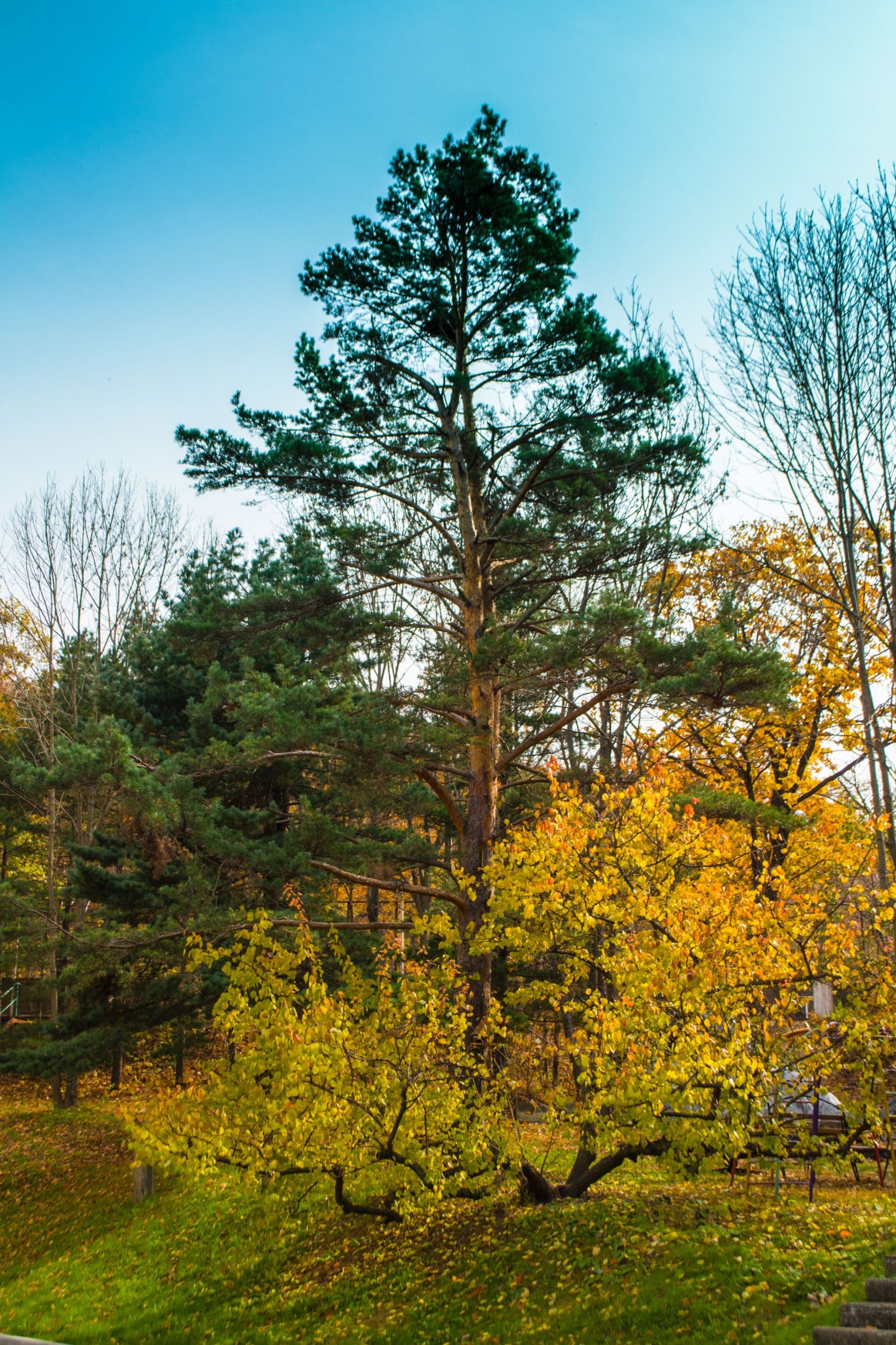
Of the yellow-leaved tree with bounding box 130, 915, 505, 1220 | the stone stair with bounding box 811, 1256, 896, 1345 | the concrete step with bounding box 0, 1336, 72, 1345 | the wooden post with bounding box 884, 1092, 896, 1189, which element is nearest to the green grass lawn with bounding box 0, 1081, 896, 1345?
the stone stair with bounding box 811, 1256, 896, 1345

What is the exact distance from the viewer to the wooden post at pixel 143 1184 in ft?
36.6

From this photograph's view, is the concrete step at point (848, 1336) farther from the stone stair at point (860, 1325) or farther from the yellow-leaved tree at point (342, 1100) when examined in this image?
the yellow-leaved tree at point (342, 1100)

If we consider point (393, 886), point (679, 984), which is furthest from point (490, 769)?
point (679, 984)

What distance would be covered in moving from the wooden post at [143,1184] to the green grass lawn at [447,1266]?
0.41 feet

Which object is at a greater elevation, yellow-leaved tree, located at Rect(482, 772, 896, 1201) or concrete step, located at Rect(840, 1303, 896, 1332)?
yellow-leaved tree, located at Rect(482, 772, 896, 1201)

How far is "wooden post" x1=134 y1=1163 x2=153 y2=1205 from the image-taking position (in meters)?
11.2

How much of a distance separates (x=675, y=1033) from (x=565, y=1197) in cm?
314

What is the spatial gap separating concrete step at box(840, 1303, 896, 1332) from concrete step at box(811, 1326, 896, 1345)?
0.03 metres

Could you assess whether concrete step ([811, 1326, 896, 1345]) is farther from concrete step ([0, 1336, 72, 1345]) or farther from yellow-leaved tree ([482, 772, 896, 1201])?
concrete step ([0, 1336, 72, 1345])

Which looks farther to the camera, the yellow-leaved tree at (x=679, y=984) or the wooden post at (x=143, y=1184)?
the wooden post at (x=143, y=1184)

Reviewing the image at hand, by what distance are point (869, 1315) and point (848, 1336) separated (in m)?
0.23

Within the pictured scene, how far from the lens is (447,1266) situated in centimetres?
725

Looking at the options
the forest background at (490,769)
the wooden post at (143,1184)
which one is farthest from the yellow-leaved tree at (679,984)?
the wooden post at (143,1184)

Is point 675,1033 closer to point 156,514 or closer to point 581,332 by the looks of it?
point 581,332
